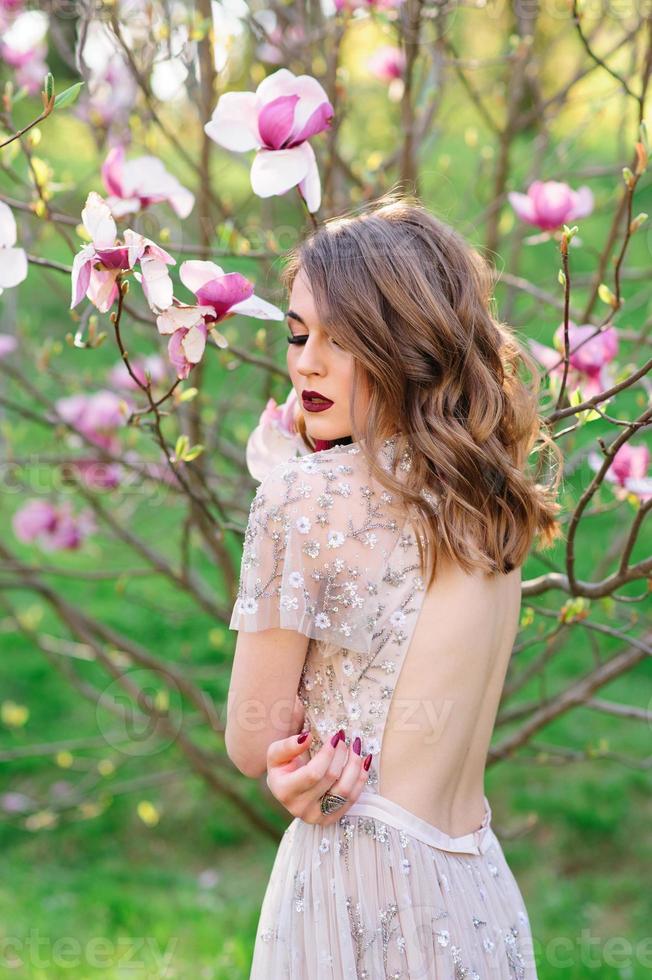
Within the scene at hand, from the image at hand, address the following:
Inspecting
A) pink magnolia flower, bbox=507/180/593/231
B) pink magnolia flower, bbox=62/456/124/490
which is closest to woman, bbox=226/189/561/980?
pink magnolia flower, bbox=507/180/593/231

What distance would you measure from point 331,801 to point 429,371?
48 cm

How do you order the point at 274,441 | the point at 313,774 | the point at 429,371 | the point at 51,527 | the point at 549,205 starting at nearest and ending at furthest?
the point at 313,774, the point at 429,371, the point at 274,441, the point at 549,205, the point at 51,527

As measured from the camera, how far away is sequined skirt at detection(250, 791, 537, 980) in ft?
4.23

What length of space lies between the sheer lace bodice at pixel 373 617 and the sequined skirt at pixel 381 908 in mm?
41

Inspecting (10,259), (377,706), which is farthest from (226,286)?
(377,706)

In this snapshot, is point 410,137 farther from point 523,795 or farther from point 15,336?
point 523,795

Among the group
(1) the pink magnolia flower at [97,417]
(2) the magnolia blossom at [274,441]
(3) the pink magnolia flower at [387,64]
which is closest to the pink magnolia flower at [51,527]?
(1) the pink magnolia flower at [97,417]

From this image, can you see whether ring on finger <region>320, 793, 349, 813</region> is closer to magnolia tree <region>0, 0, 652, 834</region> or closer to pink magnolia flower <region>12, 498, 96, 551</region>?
magnolia tree <region>0, 0, 652, 834</region>

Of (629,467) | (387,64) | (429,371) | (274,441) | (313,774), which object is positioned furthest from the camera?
(387,64)

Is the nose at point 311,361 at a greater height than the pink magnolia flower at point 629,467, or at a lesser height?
greater

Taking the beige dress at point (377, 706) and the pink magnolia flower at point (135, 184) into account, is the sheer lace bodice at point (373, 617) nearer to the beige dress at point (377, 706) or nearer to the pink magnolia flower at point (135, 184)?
the beige dress at point (377, 706)

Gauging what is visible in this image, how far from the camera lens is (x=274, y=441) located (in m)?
1.53

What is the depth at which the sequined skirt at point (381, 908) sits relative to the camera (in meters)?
1.29

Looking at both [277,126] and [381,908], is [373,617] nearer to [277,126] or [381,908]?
[381,908]
